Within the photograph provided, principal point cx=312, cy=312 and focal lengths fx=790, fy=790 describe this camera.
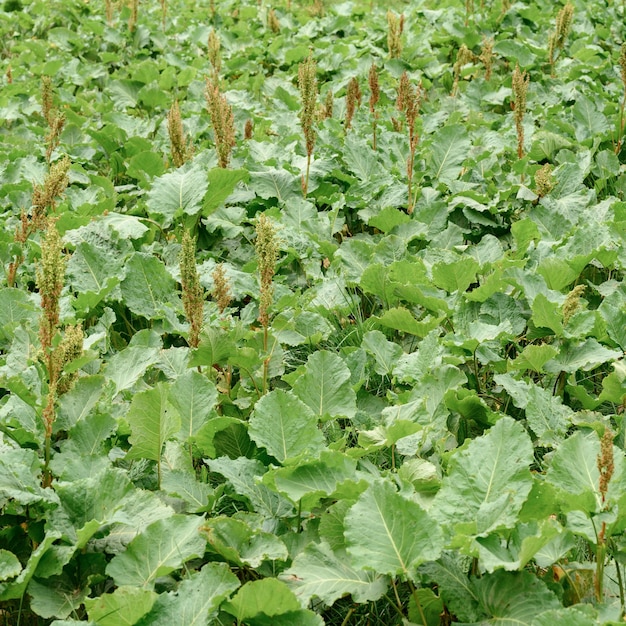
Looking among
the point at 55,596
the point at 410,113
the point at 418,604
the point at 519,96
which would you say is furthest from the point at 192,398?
the point at 519,96

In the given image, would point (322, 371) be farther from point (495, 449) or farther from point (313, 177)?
point (313, 177)

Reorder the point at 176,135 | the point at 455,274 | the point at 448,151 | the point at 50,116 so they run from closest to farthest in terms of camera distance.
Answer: the point at 455,274 < the point at 176,135 < the point at 448,151 < the point at 50,116

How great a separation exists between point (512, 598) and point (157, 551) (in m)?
0.76

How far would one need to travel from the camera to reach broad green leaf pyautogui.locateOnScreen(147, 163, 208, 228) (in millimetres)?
3258

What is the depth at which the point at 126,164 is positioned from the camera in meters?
4.02

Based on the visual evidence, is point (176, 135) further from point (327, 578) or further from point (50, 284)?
point (327, 578)

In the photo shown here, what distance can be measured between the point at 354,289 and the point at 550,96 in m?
2.67

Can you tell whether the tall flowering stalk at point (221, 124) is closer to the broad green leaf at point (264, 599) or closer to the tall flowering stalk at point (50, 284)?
the tall flowering stalk at point (50, 284)

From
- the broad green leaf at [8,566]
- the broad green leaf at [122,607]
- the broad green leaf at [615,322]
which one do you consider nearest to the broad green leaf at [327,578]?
the broad green leaf at [122,607]

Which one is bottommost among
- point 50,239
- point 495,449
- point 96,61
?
point 96,61

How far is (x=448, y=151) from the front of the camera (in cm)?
385

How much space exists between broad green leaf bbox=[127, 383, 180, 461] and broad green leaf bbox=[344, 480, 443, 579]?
586 millimetres

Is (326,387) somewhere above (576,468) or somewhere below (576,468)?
below

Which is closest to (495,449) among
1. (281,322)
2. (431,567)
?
(431,567)
